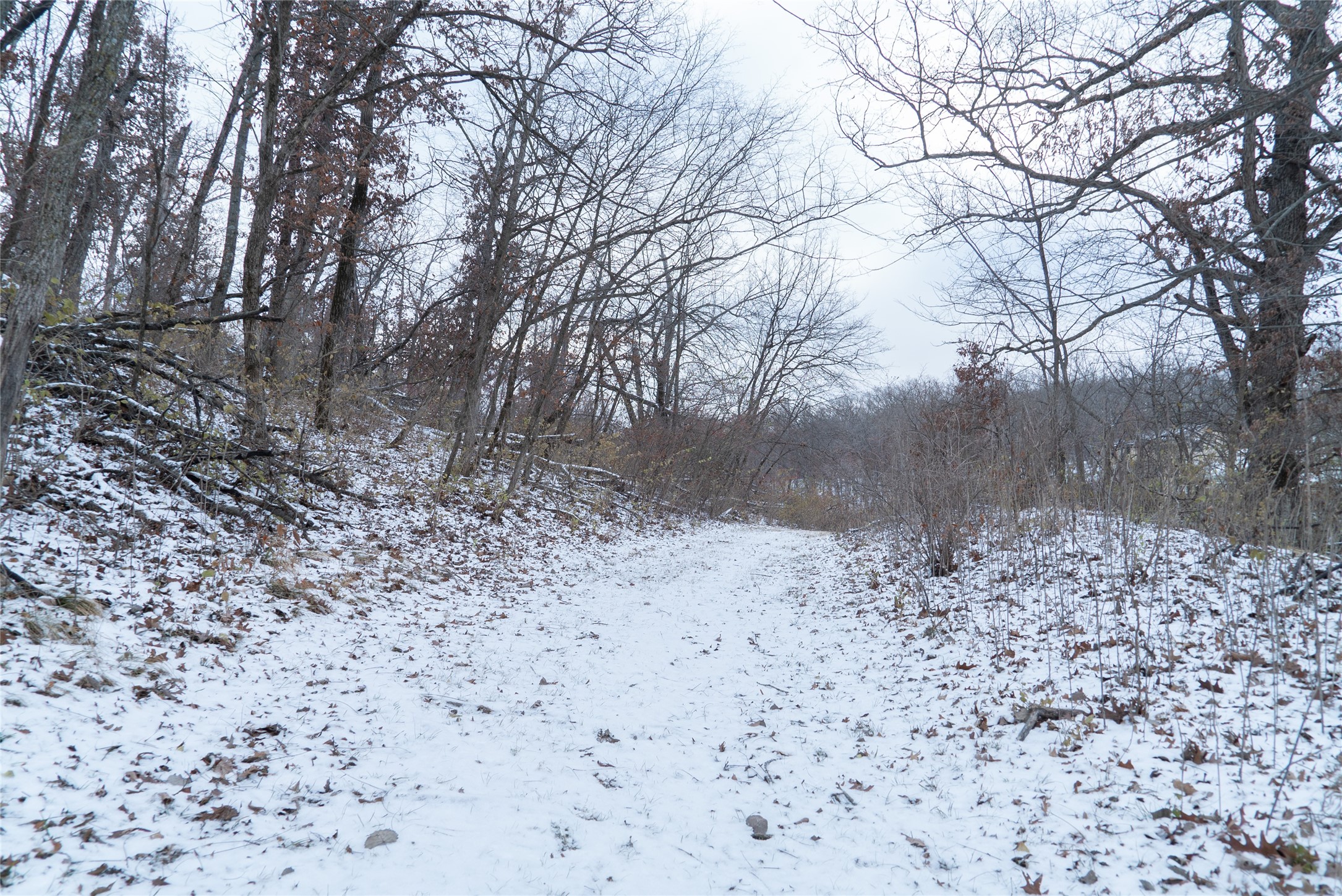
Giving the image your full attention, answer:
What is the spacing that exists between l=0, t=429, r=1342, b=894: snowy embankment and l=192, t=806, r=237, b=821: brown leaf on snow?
11mm

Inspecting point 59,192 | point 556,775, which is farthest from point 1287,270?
point 59,192

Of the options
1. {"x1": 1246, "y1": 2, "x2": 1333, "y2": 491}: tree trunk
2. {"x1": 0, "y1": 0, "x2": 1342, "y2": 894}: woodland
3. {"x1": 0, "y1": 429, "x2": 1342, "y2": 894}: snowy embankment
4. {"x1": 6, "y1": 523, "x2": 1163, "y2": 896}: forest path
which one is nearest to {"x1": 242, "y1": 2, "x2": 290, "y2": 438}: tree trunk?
{"x1": 0, "y1": 0, "x2": 1342, "y2": 894}: woodland

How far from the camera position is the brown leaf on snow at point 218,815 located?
2641 millimetres

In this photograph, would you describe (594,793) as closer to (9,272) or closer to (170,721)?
(170,721)

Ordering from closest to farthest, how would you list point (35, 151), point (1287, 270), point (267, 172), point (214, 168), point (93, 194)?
1. point (1287, 270)
2. point (35, 151)
3. point (267, 172)
4. point (214, 168)
5. point (93, 194)

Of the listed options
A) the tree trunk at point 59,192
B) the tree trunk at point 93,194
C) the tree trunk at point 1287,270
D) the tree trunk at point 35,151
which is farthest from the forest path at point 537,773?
the tree trunk at point 93,194

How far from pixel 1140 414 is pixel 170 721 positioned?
384 inches

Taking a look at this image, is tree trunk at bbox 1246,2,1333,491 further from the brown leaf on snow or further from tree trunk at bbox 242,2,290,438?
tree trunk at bbox 242,2,290,438

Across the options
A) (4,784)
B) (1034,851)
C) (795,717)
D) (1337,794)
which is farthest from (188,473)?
(1337,794)

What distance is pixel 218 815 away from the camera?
2.67 meters

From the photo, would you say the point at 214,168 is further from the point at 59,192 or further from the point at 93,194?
the point at 59,192

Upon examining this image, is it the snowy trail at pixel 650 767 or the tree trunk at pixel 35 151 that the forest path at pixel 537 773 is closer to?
the snowy trail at pixel 650 767

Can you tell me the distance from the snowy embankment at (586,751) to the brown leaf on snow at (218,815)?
1cm

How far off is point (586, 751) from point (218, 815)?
1.76 m
